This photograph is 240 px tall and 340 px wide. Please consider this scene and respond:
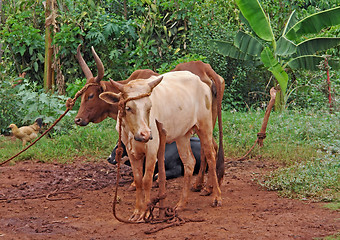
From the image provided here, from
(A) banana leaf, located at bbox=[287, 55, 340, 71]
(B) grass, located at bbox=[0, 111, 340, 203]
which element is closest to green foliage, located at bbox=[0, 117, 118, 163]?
(B) grass, located at bbox=[0, 111, 340, 203]

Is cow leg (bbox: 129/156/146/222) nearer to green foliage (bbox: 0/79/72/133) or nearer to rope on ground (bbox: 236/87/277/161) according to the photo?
rope on ground (bbox: 236/87/277/161)

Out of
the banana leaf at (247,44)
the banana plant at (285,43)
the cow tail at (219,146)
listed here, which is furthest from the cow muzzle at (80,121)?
the banana leaf at (247,44)

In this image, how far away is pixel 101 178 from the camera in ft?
22.3

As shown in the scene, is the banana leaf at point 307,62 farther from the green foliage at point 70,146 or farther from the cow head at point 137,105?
the cow head at point 137,105

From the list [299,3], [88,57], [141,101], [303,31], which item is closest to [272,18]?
[299,3]

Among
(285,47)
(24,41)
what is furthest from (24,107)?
(285,47)

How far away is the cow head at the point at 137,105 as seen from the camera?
4176 mm

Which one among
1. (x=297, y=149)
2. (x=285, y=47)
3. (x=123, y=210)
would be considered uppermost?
(x=285, y=47)

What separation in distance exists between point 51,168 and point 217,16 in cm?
709

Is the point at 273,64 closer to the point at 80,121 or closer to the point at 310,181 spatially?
the point at 310,181

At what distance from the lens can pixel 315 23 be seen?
10.5 m

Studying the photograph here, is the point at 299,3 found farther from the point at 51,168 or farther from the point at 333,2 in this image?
the point at 51,168

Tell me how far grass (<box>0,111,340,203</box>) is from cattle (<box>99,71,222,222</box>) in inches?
46.4

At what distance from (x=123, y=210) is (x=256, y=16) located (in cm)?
674
